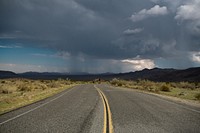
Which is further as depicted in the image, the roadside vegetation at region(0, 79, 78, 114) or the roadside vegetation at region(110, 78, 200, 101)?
the roadside vegetation at region(110, 78, 200, 101)

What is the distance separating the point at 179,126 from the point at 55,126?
4.71 m

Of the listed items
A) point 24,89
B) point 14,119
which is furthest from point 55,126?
point 24,89

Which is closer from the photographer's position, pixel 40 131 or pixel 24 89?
pixel 40 131

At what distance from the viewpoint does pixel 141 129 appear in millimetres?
9172

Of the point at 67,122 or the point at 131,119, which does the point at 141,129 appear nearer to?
the point at 131,119

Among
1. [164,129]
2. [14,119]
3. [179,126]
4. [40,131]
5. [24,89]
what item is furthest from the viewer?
[24,89]

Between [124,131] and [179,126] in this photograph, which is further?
[179,126]

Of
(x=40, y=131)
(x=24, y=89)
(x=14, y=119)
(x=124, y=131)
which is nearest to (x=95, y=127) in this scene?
(x=124, y=131)

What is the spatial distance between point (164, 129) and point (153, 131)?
0.60 meters

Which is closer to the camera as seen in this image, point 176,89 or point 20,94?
point 20,94

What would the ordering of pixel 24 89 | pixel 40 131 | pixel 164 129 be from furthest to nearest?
pixel 24 89 → pixel 164 129 → pixel 40 131

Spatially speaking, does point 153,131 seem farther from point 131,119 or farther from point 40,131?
point 40,131

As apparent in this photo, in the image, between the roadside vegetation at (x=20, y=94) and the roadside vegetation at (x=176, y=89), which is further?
the roadside vegetation at (x=176, y=89)

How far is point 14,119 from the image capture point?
36.2ft
